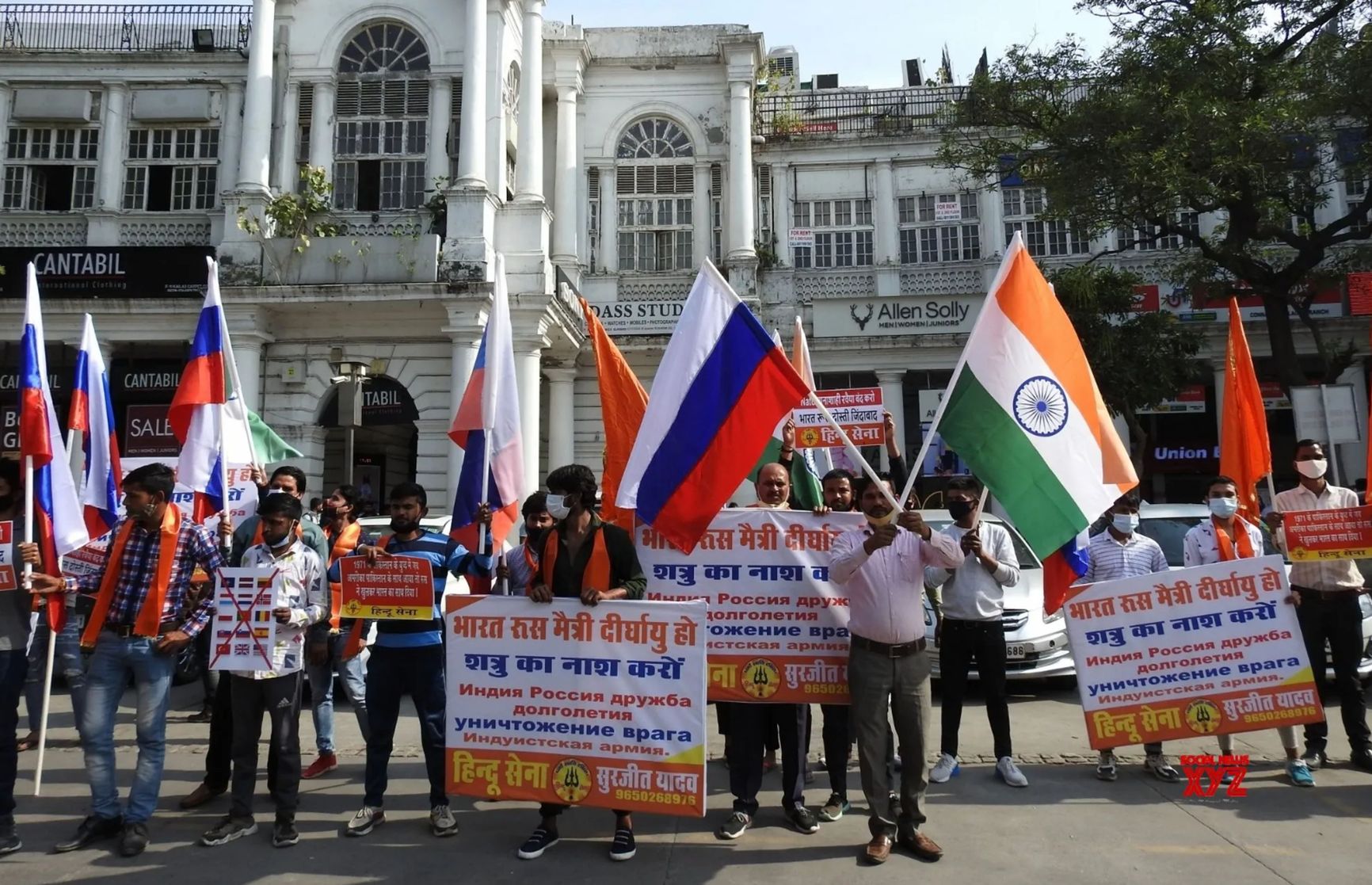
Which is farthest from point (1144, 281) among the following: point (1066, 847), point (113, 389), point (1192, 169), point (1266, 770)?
point (113, 389)

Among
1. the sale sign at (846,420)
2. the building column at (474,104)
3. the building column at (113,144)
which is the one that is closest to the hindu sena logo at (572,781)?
the sale sign at (846,420)

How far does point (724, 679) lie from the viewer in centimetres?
490

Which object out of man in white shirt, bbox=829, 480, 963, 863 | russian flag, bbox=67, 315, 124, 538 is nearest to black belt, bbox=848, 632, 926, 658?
man in white shirt, bbox=829, 480, 963, 863

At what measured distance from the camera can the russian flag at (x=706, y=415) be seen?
4.50m

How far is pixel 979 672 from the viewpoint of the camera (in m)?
5.59

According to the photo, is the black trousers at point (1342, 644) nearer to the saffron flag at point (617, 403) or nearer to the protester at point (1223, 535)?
the protester at point (1223, 535)

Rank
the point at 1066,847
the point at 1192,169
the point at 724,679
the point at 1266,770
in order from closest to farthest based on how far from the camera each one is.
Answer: the point at 1066,847 → the point at 724,679 → the point at 1266,770 → the point at 1192,169

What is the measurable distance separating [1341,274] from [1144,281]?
4.29 meters

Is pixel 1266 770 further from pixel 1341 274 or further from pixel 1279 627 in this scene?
pixel 1341 274

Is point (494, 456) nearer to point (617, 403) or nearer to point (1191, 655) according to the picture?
point (617, 403)

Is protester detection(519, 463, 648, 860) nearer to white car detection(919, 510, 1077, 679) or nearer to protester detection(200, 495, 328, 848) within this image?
protester detection(200, 495, 328, 848)

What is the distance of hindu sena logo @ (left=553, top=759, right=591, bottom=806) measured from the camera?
4363mm

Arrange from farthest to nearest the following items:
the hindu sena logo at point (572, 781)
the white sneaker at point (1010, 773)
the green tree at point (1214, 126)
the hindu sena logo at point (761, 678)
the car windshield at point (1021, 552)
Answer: the green tree at point (1214, 126)
the car windshield at point (1021, 552)
the white sneaker at point (1010, 773)
the hindu sena logo at point (761, 678)
the hindu sena logo at point (572, 781)

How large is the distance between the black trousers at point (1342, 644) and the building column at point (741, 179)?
1410 centimetres
